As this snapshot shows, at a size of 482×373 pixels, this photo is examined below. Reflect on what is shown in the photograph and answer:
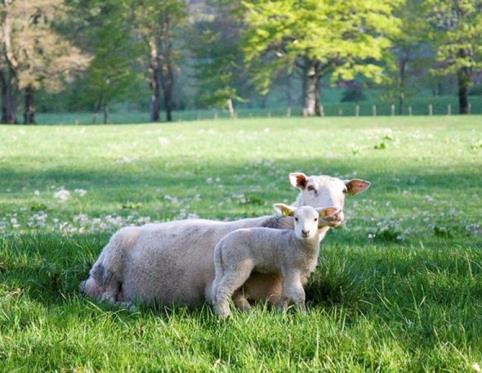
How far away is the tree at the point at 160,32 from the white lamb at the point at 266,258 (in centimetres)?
6488

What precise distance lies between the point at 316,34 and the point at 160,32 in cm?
1694

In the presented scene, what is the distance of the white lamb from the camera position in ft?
15.7

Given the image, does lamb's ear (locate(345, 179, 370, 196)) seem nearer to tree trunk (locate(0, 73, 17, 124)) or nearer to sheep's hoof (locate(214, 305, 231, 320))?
sheep's hoof (locate(214, 305, 231, 320))

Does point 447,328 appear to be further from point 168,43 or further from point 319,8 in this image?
point 168,43

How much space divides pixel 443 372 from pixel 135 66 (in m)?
78.6

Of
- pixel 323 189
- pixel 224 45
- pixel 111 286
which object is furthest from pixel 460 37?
pixel 111 286

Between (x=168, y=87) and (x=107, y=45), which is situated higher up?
(x=107, y=45)

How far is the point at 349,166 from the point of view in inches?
747

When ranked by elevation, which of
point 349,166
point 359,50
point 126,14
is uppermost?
point 126,14

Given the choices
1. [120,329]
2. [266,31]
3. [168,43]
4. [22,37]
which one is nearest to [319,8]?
[266,31]

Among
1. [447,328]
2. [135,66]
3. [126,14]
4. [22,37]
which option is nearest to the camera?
[447,328]

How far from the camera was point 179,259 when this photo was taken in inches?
219

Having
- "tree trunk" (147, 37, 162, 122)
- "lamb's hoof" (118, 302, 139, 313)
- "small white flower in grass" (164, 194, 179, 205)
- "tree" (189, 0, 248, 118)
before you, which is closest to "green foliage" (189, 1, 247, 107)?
"tree" (189, 0, 248, 118)

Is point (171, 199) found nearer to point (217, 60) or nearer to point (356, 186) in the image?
point (356, 186)
